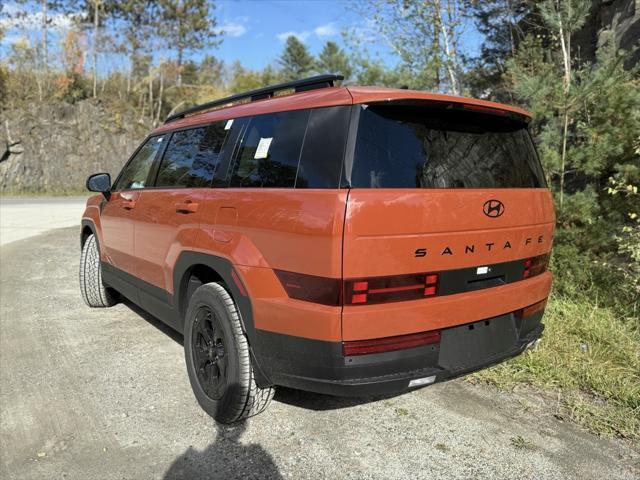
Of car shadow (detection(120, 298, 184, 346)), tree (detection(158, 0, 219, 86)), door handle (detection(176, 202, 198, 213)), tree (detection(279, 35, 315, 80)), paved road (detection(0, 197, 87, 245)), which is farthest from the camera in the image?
tree (detection(279, 35, 315, 80))

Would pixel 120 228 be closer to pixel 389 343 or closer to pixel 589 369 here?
pixel 389 343

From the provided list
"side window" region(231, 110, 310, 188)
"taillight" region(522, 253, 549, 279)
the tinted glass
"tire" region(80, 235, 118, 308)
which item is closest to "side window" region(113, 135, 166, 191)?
"tire" region(80, 235, 118, 308)

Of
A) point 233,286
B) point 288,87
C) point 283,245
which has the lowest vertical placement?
point 233,286

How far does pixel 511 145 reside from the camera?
9.57 ft

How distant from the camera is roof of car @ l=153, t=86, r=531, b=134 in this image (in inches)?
93.0


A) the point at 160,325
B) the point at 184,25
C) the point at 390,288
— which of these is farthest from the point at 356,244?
the point at 184,25

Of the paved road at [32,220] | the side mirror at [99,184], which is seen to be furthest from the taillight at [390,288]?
the paved road at [32,220]

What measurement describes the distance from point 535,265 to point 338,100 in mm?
1596

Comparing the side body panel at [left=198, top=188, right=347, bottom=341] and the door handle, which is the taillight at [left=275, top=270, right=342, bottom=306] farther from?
the door handle

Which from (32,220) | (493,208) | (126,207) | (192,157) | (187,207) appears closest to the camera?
(493,208)

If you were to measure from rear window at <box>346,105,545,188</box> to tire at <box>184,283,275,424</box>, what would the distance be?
3.63 ft

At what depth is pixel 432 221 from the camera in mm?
2340

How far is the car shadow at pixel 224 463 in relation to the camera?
2447 mm

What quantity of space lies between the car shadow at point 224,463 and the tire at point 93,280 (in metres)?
3.02
